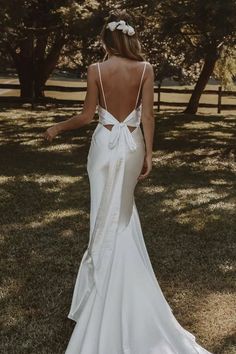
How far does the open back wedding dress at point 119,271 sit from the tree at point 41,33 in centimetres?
1116

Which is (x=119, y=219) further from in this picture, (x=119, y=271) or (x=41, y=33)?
(x=41, y=33)

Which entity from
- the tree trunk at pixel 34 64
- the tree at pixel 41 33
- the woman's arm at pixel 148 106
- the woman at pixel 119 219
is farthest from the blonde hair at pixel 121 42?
the tree trunk at pixel 34 64

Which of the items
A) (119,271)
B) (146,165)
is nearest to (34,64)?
(146,165)

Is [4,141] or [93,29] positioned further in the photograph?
[4,141]

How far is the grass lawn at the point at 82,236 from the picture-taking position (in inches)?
200

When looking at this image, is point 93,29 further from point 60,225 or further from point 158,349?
point 158,349

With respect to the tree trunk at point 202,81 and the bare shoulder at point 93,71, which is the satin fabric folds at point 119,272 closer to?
the bare shoulder at point 93,71

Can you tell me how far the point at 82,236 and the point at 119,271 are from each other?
320cm

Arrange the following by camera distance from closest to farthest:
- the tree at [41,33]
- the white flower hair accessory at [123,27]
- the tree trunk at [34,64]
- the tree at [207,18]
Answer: the white flower hair accessory at [123,27] → the tree at [207,18] → the tree at [41,33] → the tree trunk at [34,64]

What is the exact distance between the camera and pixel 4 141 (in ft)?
52.4

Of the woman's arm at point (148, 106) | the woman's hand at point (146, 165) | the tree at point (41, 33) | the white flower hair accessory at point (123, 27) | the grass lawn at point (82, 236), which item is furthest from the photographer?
the tree at point (41, 33)

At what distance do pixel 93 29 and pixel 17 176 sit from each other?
220 inches

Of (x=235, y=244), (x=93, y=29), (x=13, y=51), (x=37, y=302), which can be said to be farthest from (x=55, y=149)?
(x=13, y=51)

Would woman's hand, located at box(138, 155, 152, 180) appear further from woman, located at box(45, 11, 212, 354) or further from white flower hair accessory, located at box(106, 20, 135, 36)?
white flower hair accessory, located at box(106, 20, 135, 36)
